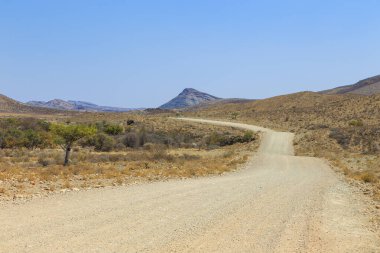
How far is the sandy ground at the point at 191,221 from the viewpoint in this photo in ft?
31.5

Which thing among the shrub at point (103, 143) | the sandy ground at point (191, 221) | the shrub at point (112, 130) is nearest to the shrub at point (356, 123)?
the shrub at point (112, 130)

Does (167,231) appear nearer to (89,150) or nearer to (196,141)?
(89,150)

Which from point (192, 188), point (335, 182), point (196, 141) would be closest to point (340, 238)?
point (192, 188)

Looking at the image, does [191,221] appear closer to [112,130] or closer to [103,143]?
[103,143]

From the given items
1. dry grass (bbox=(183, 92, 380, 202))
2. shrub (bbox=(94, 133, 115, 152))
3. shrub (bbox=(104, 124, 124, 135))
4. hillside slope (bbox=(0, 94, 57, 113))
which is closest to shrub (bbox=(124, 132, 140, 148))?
shrub (bbox=(94, 133, 115, 152))

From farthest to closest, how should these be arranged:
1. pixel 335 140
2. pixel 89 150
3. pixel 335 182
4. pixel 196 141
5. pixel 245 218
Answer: pixel 196 141, pixel 335 140, pixel 89 150, pixel 335 182, pixel 245 218

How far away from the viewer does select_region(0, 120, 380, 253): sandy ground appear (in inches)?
378

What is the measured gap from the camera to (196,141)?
59938 mm

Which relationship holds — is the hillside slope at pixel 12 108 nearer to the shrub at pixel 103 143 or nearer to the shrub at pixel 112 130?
the shrub at pixel 112 130

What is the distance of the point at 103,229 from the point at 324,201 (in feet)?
28.5

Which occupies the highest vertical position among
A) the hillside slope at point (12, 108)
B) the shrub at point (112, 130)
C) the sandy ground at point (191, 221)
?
the hillside slope at point (12, 108)

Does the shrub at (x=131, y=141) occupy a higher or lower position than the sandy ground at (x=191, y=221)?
lower

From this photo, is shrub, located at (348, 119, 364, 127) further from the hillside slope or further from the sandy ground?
the hillside slope

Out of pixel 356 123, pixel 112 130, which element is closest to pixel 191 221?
pixel 112 130
